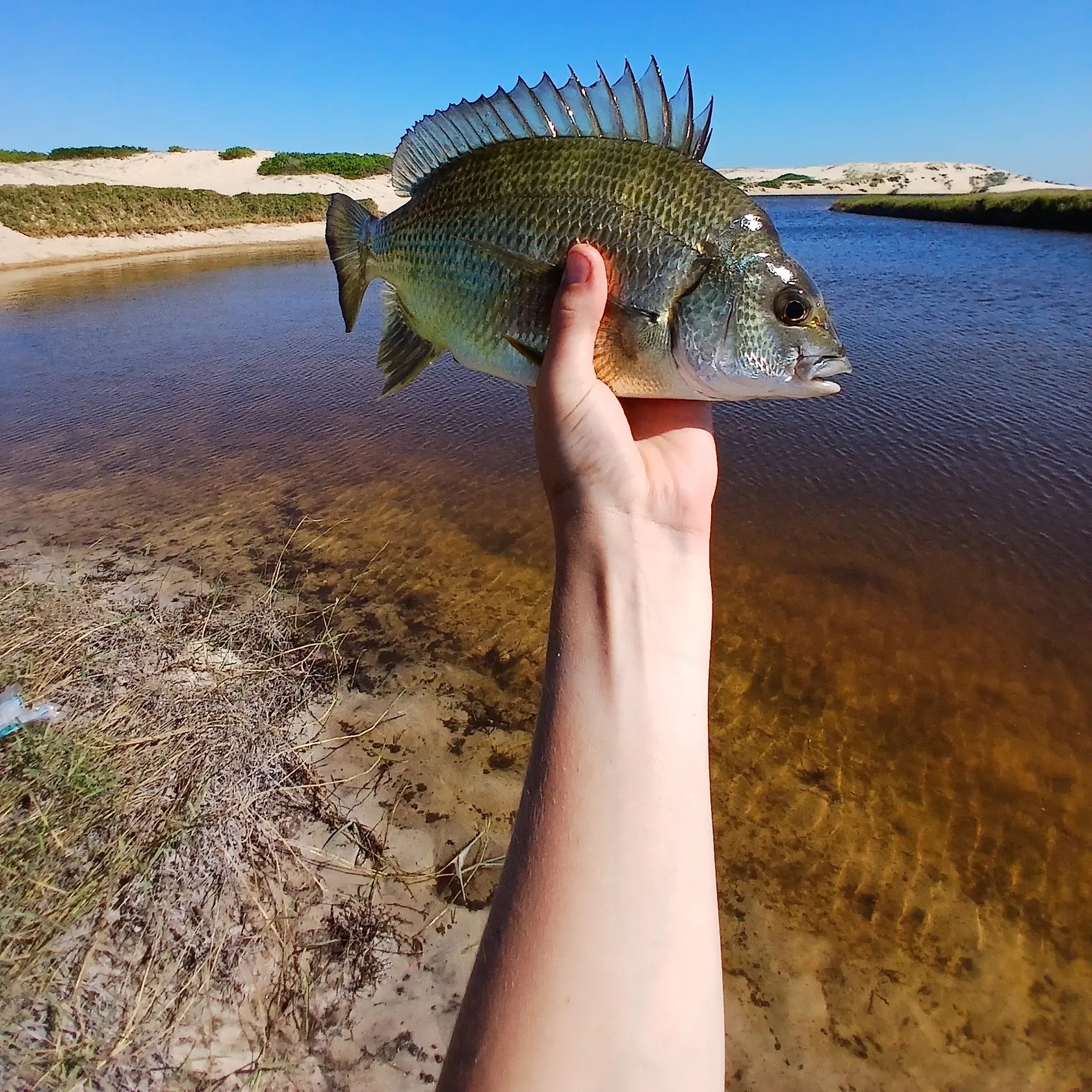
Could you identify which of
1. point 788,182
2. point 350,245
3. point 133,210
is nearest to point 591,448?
point 350,245

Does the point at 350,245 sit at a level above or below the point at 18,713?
above

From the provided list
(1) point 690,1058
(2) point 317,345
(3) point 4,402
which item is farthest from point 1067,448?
(3) point 4,402

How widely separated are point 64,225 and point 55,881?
40120mm

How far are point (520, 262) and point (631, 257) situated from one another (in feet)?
1.34

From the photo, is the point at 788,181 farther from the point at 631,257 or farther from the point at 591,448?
the point at 591,448

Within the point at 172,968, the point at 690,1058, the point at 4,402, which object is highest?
the point at 690,1058

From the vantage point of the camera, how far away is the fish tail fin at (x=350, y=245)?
10.6 ft

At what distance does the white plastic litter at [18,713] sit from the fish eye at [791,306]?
455cm

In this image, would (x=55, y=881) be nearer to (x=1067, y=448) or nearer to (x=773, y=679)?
(x=773, y=679)

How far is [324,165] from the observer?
2124 inches

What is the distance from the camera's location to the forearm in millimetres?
1336

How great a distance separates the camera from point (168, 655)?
498cm

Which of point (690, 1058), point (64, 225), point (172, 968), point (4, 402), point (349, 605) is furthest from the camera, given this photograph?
point (64, 225)

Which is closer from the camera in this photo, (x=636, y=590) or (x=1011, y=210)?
(x=636, y=590)
